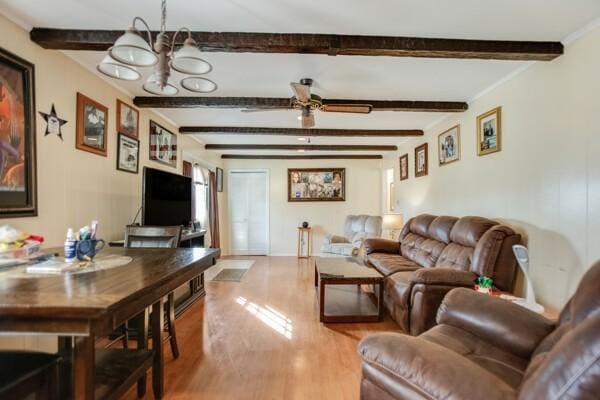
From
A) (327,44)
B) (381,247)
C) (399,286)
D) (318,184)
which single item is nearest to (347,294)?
(381,247)

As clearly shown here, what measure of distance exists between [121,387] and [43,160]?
1.72 metres

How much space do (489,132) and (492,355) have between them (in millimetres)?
2498


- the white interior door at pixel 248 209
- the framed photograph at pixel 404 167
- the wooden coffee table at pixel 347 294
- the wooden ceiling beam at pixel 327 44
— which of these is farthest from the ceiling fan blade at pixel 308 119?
the white interior door at pixel 248 209

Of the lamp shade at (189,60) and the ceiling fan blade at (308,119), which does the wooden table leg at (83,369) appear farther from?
the ceiling fan blade at (308,119)

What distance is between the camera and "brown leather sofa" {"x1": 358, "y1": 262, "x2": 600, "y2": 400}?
0.83 metres

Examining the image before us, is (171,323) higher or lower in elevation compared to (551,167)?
lower

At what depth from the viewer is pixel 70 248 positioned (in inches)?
63.7

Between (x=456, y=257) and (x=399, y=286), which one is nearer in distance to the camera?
(x=399, y=286)

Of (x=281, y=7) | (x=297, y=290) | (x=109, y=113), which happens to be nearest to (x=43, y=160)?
(x=109, y=113)

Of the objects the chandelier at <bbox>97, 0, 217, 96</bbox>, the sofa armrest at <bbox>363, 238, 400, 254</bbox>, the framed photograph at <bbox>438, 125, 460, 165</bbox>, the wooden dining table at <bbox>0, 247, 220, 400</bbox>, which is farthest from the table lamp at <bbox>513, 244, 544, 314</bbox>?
the chandelier at <bbox>97, 0, 217, 96</bbox>

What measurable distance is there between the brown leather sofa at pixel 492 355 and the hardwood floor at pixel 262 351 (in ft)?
2.61

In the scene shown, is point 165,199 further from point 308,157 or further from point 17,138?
point 308,157

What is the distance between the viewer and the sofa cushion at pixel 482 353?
137cm

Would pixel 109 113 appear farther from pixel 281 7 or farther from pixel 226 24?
pixel 281 7
